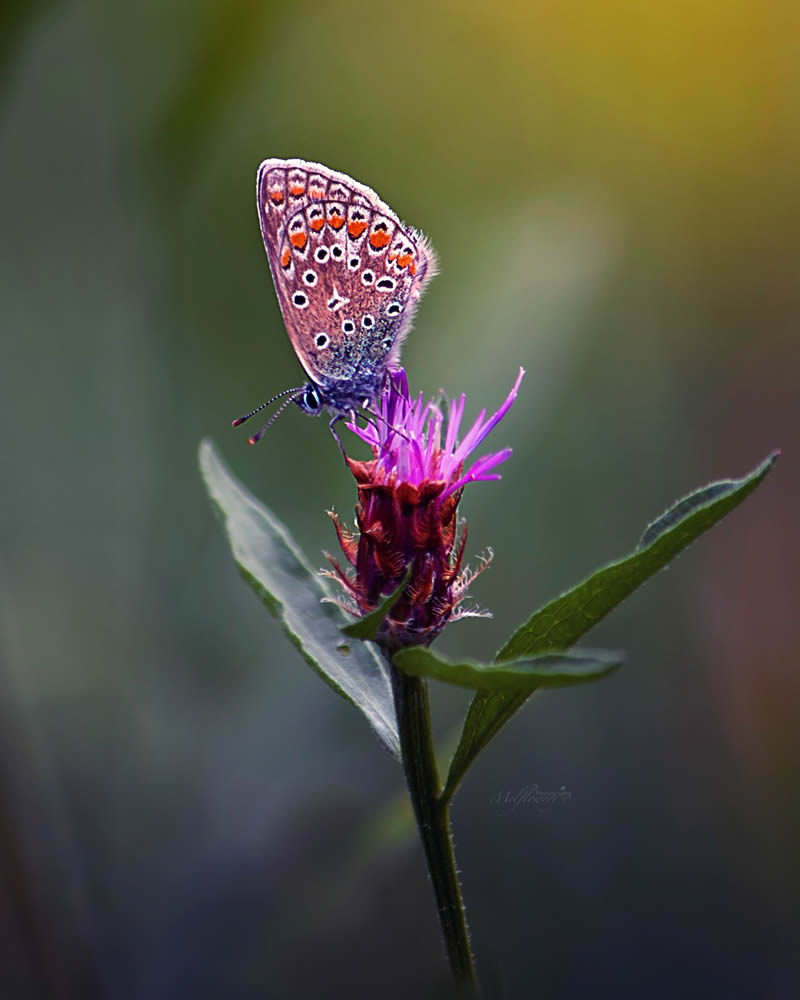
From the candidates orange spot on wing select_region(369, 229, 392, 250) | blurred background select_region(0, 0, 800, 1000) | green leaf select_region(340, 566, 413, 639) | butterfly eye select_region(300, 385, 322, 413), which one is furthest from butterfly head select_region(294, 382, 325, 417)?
green leaf select_region(340, 566, 413, 639)

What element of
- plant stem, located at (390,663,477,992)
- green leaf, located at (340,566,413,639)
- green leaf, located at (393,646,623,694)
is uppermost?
green leaf, located at (340,566,413,639)

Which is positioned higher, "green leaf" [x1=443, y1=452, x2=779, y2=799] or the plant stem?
"green leaf" [x1=443, y1=452, x2=779, y2=799]

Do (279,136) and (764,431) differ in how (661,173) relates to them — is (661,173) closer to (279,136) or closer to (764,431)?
(764,431)

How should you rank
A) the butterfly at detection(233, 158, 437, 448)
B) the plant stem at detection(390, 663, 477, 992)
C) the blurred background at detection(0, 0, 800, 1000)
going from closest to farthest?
the plant stem at detection(390, 663, 477, 992) → the butterfly at detection(233, 158, 437, 448) → the blurred background at detection(0, 0, 800, 1000)

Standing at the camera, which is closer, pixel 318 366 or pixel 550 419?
pixel 318 366

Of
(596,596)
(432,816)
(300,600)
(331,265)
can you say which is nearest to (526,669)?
(596,596)

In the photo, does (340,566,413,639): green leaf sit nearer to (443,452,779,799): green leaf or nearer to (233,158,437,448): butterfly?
(443,452,779,799): green leaf

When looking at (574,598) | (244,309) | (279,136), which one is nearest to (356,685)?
(574,598)
